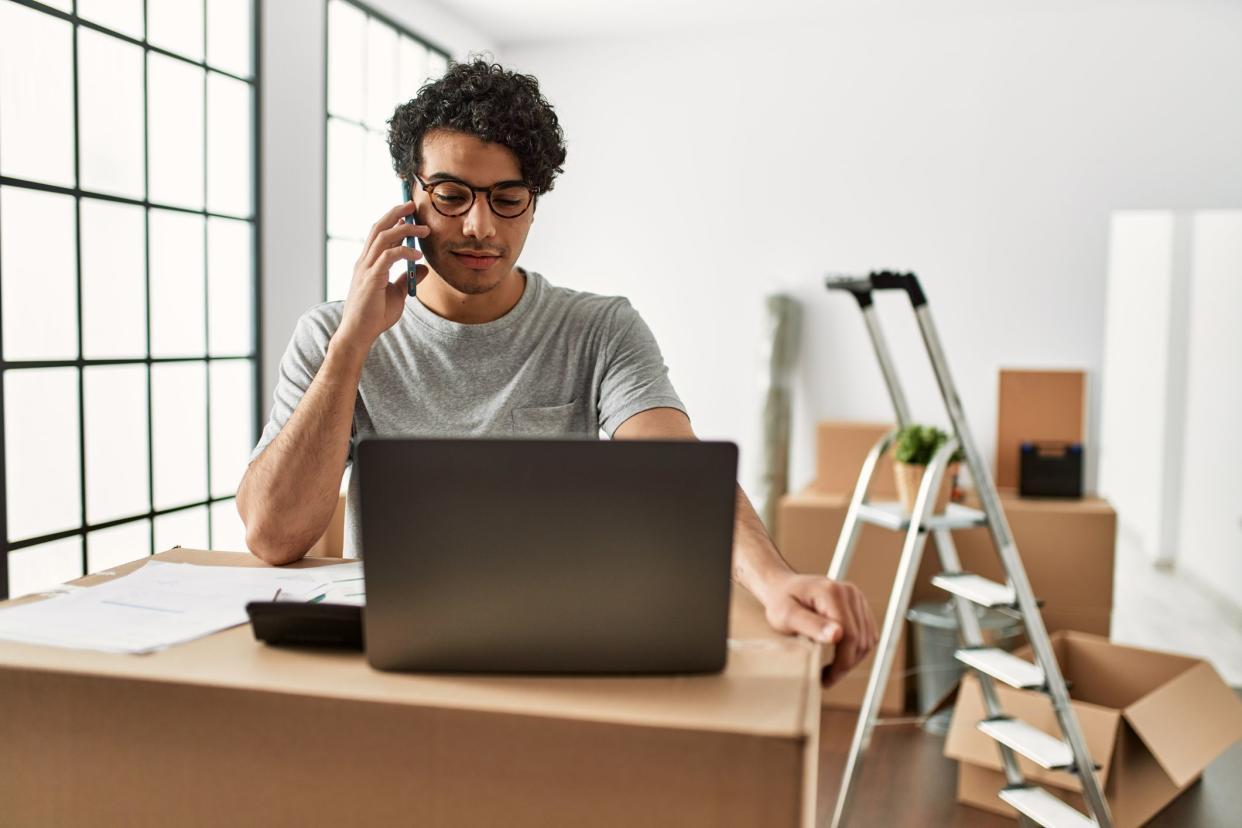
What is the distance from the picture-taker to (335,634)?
86 cm

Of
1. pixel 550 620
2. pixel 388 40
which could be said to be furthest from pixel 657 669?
pixel 388 40

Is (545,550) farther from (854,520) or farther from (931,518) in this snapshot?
(854,520)

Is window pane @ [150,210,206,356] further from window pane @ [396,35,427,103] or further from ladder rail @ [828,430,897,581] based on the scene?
ladder rail @ [828,430,897,581]

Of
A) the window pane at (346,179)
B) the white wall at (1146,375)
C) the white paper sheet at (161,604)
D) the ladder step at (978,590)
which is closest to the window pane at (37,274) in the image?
the window pane at (346,179)

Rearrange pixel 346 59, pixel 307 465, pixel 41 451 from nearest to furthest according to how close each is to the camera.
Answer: pixel 307 465
pixel 41 451
pixel 346 59

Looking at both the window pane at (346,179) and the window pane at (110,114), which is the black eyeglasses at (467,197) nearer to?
the window pane at (110,114)

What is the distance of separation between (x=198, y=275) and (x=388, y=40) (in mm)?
1462

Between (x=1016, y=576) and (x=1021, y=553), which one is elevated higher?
(x=1016, y=576)

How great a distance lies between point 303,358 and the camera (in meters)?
1.59

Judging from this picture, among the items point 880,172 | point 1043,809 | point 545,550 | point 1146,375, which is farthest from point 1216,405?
point 545,550

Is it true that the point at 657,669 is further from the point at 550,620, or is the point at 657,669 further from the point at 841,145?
the point at 841,145

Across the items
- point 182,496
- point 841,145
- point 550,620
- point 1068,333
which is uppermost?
point 841,145

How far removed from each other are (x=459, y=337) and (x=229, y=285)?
192cm

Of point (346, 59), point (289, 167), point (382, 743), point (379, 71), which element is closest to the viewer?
point (382, 743)
